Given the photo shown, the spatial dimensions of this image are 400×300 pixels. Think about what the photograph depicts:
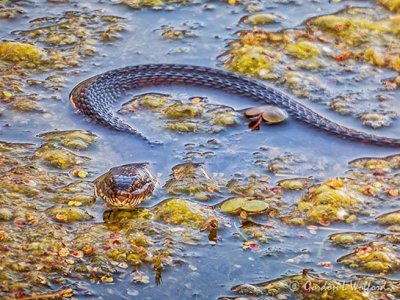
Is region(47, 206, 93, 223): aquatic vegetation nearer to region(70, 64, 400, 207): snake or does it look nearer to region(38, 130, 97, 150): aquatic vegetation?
region(70, 64, 400, 207): snake

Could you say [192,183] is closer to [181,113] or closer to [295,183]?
[295,183]

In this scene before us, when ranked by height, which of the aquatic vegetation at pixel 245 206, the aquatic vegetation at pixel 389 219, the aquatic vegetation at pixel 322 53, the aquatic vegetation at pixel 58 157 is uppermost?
the aquatic vegetation at pixel 322 53

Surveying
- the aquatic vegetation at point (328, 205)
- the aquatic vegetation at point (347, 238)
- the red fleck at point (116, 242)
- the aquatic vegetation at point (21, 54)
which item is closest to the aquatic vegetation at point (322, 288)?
the aquatic vegetation at point (347, 238)

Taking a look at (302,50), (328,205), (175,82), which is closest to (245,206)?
(328,205)

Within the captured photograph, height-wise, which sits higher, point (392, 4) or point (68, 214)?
point (392, 4)

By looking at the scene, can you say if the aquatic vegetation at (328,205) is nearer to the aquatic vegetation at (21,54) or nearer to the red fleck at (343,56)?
the red fleck at (343,56)

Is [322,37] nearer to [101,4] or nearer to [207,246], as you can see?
[101,4]
